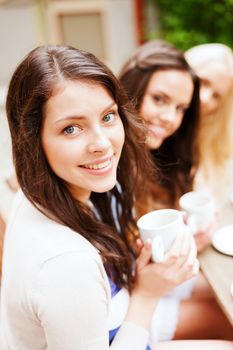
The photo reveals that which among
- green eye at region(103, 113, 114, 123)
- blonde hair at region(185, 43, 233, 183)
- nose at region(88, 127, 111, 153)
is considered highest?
green eye at region(103, 113, 114, 123)

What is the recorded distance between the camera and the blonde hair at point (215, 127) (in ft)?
5.96

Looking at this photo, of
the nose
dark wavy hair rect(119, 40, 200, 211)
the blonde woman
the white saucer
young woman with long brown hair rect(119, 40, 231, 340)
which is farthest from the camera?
the blonde woman

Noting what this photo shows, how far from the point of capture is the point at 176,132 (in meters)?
1.64

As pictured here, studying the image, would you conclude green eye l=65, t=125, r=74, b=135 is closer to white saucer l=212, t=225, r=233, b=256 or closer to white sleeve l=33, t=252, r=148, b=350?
white sleeve l=33, t=252, r=148, b=350

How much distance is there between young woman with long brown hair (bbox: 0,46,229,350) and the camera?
0.73 metres

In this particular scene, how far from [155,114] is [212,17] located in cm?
323

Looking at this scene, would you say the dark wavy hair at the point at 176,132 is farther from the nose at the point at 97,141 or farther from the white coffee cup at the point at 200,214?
the nose at the point at 97,141

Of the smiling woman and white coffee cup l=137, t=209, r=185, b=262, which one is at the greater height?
the smiling woman

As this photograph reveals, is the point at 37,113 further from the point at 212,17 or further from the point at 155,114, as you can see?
the point at 212,17

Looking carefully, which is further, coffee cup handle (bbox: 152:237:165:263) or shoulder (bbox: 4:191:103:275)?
coffee cup handle (bbox: 152:237:165:263)

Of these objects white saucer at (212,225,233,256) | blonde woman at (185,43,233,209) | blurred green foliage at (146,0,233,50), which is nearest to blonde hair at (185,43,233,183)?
blonde woman at (185,43,233,209)

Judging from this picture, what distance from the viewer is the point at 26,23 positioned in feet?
13.6

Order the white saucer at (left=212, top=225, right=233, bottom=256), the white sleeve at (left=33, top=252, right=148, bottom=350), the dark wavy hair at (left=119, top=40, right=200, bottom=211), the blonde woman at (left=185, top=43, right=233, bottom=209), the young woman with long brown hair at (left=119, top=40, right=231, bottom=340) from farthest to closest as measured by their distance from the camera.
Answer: the blonde woman at (left=185, top=43, right=233, bottom=209) < the dark wavy hair at (left=119, top=40, right=200, bottom=211) < the young woman with long brown hair at (left=119, top=40, right=231, bottom=340) < the white saucer at (left=212, top=225, right=233, bottom=256) < the white sleeve at (left=33, top=252, right=148, bottom=350)

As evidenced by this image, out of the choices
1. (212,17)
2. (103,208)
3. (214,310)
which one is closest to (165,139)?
(103,208)
